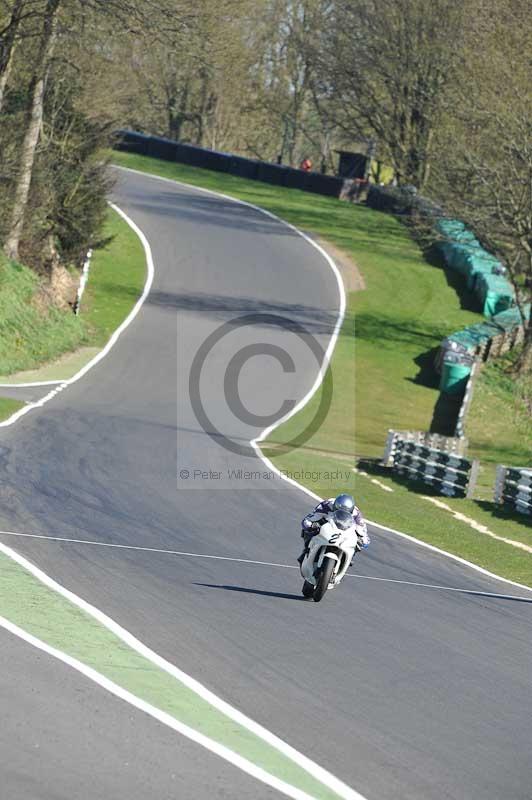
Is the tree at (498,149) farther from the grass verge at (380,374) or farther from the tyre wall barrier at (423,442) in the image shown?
→ the tyre wall barrier at (423,442)

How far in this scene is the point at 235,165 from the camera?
213ft

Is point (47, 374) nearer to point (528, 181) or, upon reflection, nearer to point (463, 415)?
point (463, 415)

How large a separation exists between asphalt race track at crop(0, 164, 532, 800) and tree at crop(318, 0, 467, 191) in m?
34.6

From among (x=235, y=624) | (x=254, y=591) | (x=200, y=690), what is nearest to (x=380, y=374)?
(x=254, y=591)

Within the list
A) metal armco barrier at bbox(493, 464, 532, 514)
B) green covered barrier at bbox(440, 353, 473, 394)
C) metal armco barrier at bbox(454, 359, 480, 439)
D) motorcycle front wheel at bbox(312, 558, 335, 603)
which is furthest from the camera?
green covered barrier at bbox(440, 353, 473, 394)

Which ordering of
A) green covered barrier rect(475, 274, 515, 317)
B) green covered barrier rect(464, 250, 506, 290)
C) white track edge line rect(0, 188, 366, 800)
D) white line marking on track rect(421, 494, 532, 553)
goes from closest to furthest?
white track edge line rect(0, 188, 366, 800) < white line marking on track rect(421, 494, 532, 553) < green covered barrier rect(475, 274, 515, 317) < green covered barrier rect(464, 250, 506, 290)

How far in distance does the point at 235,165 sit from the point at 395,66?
10.9 m

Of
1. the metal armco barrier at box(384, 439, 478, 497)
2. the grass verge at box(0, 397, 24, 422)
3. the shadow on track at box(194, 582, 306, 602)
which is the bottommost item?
the grass verge at box(0, 397, 24, 422)

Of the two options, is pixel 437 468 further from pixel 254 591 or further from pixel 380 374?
pixel 254 591

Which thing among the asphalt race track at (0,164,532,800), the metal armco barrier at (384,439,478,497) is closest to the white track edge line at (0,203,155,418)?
the asphalt race track at (0,164,532,800)

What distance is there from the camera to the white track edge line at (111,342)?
2375cm

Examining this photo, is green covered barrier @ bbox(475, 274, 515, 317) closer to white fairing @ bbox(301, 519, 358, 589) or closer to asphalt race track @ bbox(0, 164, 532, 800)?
asphalt race track @ bbox(0, 164, 532, 800)

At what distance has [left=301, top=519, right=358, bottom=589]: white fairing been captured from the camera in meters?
12.2

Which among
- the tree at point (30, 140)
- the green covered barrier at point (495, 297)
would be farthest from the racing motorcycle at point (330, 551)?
the green covered barrier at point (495, 297)
